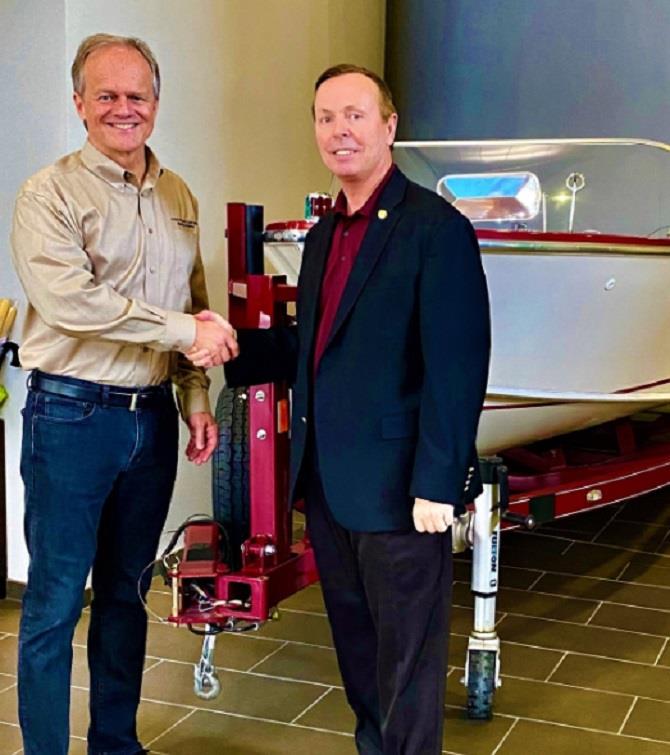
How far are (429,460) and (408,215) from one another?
1.53 ft

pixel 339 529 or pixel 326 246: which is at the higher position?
pixel 326 246

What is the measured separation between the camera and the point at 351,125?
214 centimetres

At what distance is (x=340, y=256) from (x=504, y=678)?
1.66 meters

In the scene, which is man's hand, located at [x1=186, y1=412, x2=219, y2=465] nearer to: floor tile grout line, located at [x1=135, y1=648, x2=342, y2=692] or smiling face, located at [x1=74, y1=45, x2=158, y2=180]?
smiling face, located at [x1=74, y1=45, x2=158, y2=180]

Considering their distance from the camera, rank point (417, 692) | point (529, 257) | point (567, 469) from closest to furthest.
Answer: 1. point (417, 692)
2. point (529, 257)
3. point (567, 469)

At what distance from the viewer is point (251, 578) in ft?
9.24

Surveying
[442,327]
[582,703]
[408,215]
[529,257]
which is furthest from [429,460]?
[529,257]

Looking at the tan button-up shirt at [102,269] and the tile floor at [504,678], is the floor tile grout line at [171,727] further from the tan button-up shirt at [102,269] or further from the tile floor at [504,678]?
the tan button-up shirt at [102,269]

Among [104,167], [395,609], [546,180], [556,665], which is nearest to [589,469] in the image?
[556,665]

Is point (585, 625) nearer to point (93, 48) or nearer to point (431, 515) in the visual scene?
point (431, 515)

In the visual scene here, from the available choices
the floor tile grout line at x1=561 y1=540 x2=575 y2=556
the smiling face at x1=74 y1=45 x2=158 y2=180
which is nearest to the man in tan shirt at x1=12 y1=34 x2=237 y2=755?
the smiling face at x1=74 y1=45 x2=158 y2=180

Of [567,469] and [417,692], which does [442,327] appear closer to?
[417,692]

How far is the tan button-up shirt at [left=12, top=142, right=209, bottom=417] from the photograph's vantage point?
7.38 feet

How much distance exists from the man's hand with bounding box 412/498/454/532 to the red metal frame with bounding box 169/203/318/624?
2.37ft
